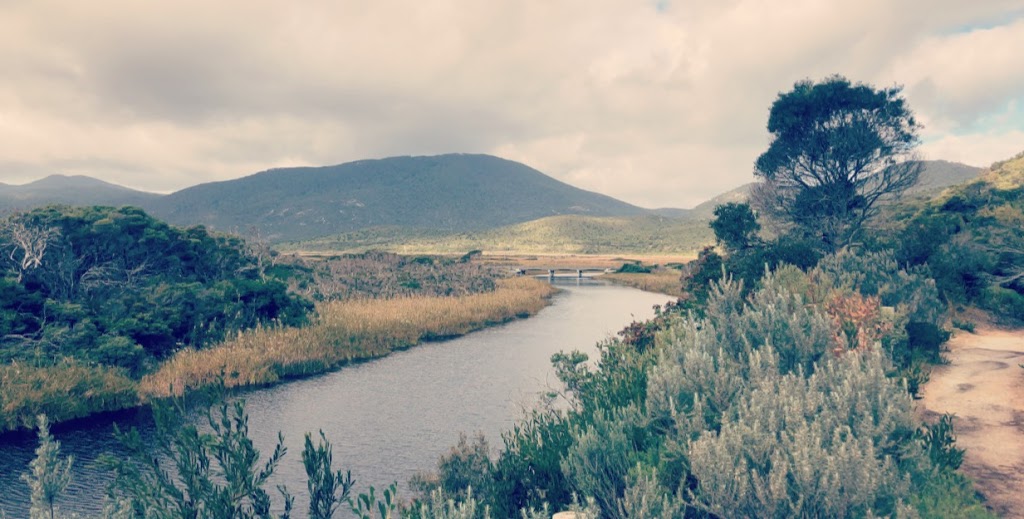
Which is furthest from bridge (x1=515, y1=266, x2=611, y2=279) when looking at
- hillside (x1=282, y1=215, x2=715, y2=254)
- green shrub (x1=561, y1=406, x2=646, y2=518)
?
green shrub (x1=561, y1=406, x2=646, y2=518)

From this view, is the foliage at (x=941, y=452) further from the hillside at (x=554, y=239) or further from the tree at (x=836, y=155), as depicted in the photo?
the hillside at (x=554, y=239)

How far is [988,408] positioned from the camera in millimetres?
12367

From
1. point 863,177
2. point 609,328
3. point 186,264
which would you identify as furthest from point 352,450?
point 863,177

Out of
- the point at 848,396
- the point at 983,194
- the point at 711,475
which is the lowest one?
the point at 711,475

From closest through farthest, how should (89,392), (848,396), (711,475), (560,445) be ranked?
(711,475), (848,396), (560,445), (89,392)

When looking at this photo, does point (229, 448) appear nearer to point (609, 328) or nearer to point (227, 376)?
point (227, 376)

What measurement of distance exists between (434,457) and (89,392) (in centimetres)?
1223

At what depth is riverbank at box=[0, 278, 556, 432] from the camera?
1669 centimetres

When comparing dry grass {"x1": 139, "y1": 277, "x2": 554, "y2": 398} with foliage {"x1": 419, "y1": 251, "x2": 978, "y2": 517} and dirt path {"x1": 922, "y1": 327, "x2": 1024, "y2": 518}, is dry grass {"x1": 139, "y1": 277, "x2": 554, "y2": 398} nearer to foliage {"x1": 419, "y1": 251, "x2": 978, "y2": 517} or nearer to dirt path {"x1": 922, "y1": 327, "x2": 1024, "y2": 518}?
foliage {"x1": 419, "y1": 251, "x2": 978, "y2": 517}

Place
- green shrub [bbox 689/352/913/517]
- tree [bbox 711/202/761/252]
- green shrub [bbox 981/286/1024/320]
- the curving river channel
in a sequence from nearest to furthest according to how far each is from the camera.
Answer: green shrub [bbox 689/352/913/517] < the curving river channel < green shrub [bbox 981/286/1024/320] < tree [bbox 711/202/761/252]

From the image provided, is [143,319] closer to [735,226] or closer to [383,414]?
[383,414]

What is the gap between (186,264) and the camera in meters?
28.9

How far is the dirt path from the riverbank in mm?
12526

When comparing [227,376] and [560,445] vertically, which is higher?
[560,445]
